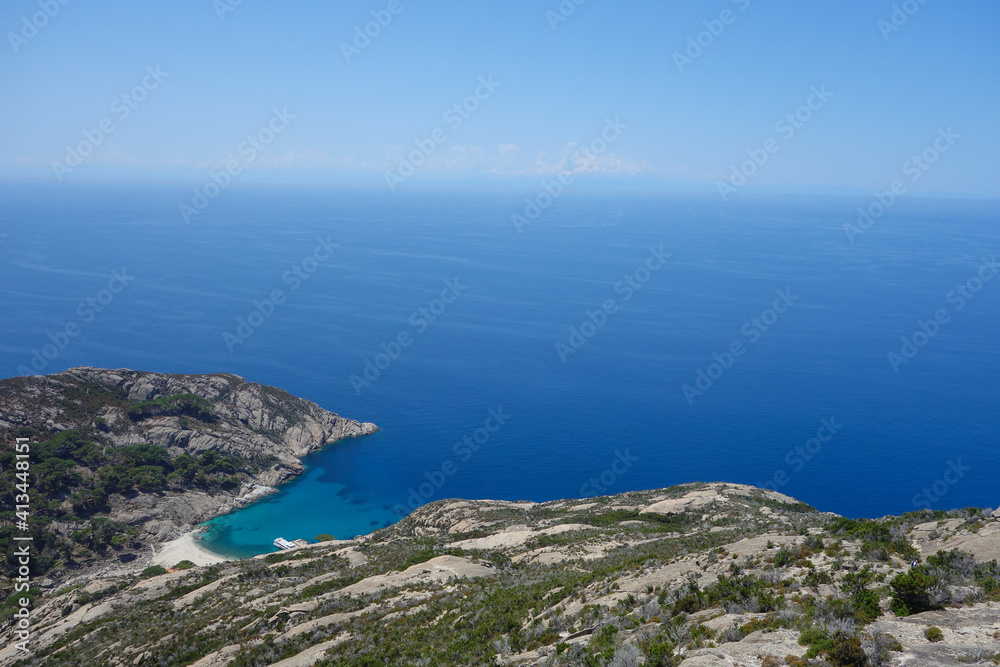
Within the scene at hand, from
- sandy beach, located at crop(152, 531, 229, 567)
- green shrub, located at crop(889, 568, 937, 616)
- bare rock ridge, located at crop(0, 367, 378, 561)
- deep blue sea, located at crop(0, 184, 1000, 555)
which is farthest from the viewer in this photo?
deep blue sea, located at crop(0, 184, 1000, 555)

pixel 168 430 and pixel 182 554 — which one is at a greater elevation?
pixel 168 430

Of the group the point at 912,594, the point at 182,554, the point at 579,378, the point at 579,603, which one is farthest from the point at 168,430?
the point at 912,594

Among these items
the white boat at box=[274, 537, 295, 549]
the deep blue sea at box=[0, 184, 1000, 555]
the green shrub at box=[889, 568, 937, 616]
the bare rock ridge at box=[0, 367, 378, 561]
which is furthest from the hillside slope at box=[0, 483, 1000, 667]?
the deep blue sea at box=[0, 184, 1000, 555]

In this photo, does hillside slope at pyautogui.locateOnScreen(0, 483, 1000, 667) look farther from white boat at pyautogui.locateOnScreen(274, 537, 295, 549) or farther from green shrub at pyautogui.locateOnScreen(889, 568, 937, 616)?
white boat at pyautogui.locateOnScreen(274, 537, 295, 549)

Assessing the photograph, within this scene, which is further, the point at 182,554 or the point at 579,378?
the point at 579,378

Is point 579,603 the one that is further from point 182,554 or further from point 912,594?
point 182,554

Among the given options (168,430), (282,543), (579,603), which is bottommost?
(579,603)

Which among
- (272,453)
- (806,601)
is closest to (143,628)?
(806,601)

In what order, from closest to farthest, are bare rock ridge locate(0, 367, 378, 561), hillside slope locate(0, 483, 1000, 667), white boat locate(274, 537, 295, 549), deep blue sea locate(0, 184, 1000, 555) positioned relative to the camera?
hillside slope locate(0, 483, 1000, 667), white boat locate(274, 537, 295, 549), bare rock ridge locate(0, 367, 378, 561), deep blue sea locate(0, 184, 1000, 555)
